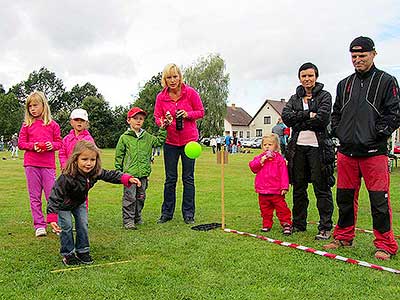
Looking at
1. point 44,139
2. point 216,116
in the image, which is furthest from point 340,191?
point 216,116

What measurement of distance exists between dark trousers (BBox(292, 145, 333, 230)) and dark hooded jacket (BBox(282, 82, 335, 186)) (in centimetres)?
8

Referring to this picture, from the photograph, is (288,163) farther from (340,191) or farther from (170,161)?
(170,161)

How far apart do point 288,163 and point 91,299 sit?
331cm

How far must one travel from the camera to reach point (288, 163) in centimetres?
592

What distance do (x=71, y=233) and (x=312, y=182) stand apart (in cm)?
307

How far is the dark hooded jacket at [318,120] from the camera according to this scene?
548 cm

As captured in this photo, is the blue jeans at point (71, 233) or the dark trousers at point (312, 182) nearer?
the blue jeans at point (71, 233)

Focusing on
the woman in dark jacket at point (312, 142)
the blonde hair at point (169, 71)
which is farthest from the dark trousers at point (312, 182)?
the blonde hair at point (169, 71)

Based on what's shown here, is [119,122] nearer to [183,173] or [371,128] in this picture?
[183,173]

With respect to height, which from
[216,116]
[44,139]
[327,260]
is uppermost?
[216,116]

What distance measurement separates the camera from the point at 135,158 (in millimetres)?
6406

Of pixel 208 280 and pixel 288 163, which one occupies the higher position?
pixel 288 163

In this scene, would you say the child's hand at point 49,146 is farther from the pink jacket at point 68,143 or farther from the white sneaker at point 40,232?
→ the white sneaker at point 40,232

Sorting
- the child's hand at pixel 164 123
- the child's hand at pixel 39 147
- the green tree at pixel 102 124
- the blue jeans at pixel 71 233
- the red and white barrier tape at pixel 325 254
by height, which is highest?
the green tree at pixel 102 124
